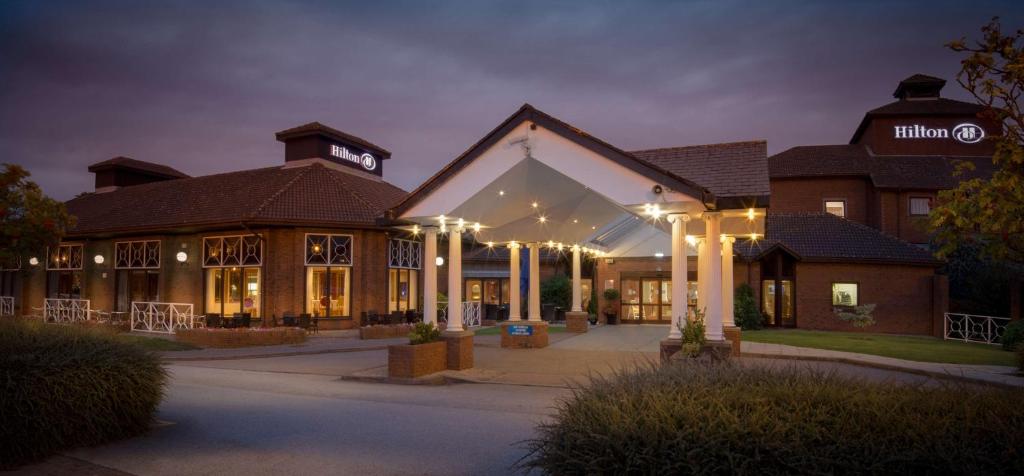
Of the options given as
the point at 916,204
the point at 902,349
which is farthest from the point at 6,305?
the point at 916,204

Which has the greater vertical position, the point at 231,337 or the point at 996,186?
the point at 996,186

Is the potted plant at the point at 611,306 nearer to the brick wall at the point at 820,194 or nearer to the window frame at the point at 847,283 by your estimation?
the window frame at the point at 847,283

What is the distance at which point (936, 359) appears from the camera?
53.7 ft

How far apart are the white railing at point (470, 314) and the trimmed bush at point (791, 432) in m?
23.8

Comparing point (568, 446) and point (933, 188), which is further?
point (933, 188)

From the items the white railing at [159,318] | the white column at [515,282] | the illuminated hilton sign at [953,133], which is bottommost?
the white railing at [159,318]

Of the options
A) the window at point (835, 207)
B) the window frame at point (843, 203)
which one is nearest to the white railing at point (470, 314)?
the window frame at point (843, 203)

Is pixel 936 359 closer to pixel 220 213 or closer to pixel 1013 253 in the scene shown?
pixel 1013 253

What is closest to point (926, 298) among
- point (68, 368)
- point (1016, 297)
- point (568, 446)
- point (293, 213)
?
point (1016, 297)

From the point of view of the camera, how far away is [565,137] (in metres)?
12.8

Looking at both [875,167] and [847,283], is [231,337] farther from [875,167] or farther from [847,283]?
[875,167]

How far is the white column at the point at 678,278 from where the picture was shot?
11.9 meters

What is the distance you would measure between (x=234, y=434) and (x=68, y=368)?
6.53ft

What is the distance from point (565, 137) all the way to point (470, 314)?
17.8m
